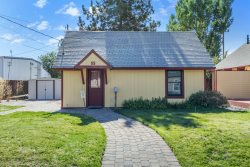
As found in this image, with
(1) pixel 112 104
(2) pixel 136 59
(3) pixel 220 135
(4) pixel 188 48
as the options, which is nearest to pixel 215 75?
(4) pixel 188 48

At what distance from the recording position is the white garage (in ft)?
95.7

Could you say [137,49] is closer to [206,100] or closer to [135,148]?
[206,100]

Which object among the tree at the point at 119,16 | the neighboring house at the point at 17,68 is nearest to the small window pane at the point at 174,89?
the tree at the point at 119,16

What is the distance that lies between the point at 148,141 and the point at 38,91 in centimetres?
2356

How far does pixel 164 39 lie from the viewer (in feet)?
64.0

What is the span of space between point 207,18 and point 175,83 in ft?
78.8

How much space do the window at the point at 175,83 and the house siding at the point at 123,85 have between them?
0.40 m

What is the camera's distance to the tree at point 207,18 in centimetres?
3781

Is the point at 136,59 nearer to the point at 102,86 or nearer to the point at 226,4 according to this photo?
the point at 102,86

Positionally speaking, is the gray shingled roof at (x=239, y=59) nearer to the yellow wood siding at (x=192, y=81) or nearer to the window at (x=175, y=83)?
the yellow wood siding at (x=192, y=81)

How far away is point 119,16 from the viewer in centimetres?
3588

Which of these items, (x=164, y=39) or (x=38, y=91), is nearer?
(x=164, y=39)

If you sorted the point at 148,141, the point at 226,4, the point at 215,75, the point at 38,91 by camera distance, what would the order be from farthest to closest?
the point at 226,4 → the point at 38,91 → the point at 215,75 → the point at 148,141

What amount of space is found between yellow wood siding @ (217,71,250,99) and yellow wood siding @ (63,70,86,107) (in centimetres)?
1189
